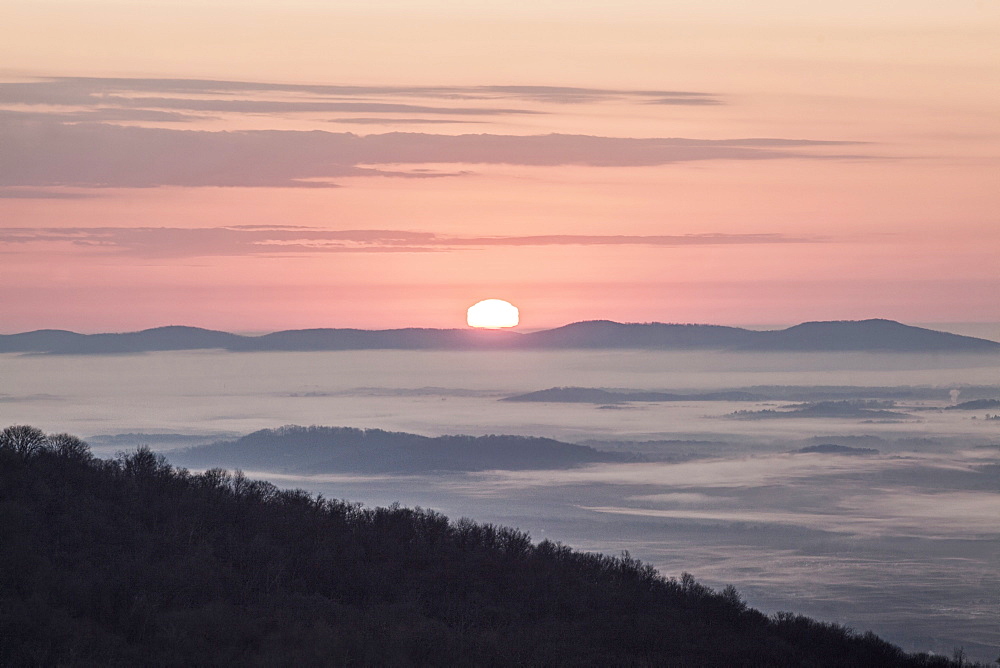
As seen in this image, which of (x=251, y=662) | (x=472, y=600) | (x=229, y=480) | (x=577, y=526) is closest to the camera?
(x=251, y=662)

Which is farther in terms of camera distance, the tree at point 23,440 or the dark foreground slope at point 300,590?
the tree at point 23,440

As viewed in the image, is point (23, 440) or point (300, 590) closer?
point (300, 590)

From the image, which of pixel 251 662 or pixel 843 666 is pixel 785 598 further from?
pixel 251 662

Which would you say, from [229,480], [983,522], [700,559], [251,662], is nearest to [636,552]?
[700,559]

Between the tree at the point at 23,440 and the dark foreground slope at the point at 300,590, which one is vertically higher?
the tree at the point at 23,440

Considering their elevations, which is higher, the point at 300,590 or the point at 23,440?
the point at 23,440

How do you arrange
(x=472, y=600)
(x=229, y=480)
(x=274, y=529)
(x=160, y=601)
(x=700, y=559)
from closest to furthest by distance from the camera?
1. (x=160, y=601)
2. (x=472, y=600)
3. (x=274, y=529)
4. (x=229, y=480)
5. (x=700, y=559)

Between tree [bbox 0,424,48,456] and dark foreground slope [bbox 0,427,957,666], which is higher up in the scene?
tree [bbox 0,424,48,456]

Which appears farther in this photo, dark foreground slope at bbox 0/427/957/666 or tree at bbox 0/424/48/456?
tree at bbox 0/424/48/456
